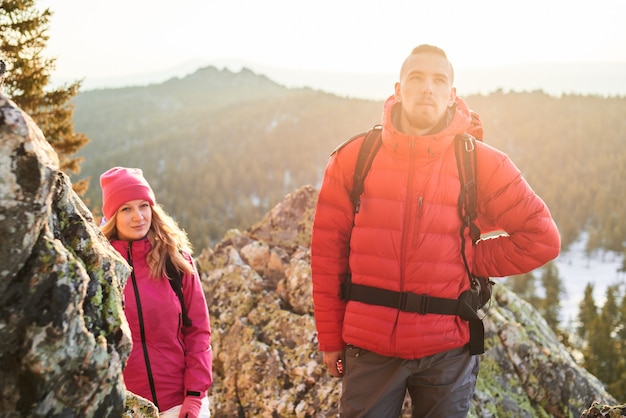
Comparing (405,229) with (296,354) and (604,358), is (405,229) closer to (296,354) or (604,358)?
(296,354)

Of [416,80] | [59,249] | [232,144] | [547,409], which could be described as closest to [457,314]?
[416,80]

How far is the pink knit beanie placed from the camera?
3.78m

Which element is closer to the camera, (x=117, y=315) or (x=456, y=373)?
(x=117, y=315)

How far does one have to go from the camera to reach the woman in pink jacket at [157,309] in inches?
140

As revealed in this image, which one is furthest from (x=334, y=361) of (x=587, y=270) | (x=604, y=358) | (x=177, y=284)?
(x=587, y=270)

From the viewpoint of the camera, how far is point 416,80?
3.34 metres

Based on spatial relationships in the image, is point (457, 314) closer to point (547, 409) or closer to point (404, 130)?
point (404, 130)

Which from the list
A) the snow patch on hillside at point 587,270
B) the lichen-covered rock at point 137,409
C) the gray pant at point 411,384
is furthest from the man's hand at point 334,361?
the snow patch on hillside at point 587,270

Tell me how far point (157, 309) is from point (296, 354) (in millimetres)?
2242

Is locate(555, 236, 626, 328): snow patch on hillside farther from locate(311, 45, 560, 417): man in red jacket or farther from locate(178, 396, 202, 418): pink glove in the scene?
locate(178, 396, 202, 418): pink glove

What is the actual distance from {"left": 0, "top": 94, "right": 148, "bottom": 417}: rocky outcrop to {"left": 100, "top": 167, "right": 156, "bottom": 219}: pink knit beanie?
1.73 m

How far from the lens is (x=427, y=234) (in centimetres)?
324

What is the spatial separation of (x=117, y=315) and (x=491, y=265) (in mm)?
2616

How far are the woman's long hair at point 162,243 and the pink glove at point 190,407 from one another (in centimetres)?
101
